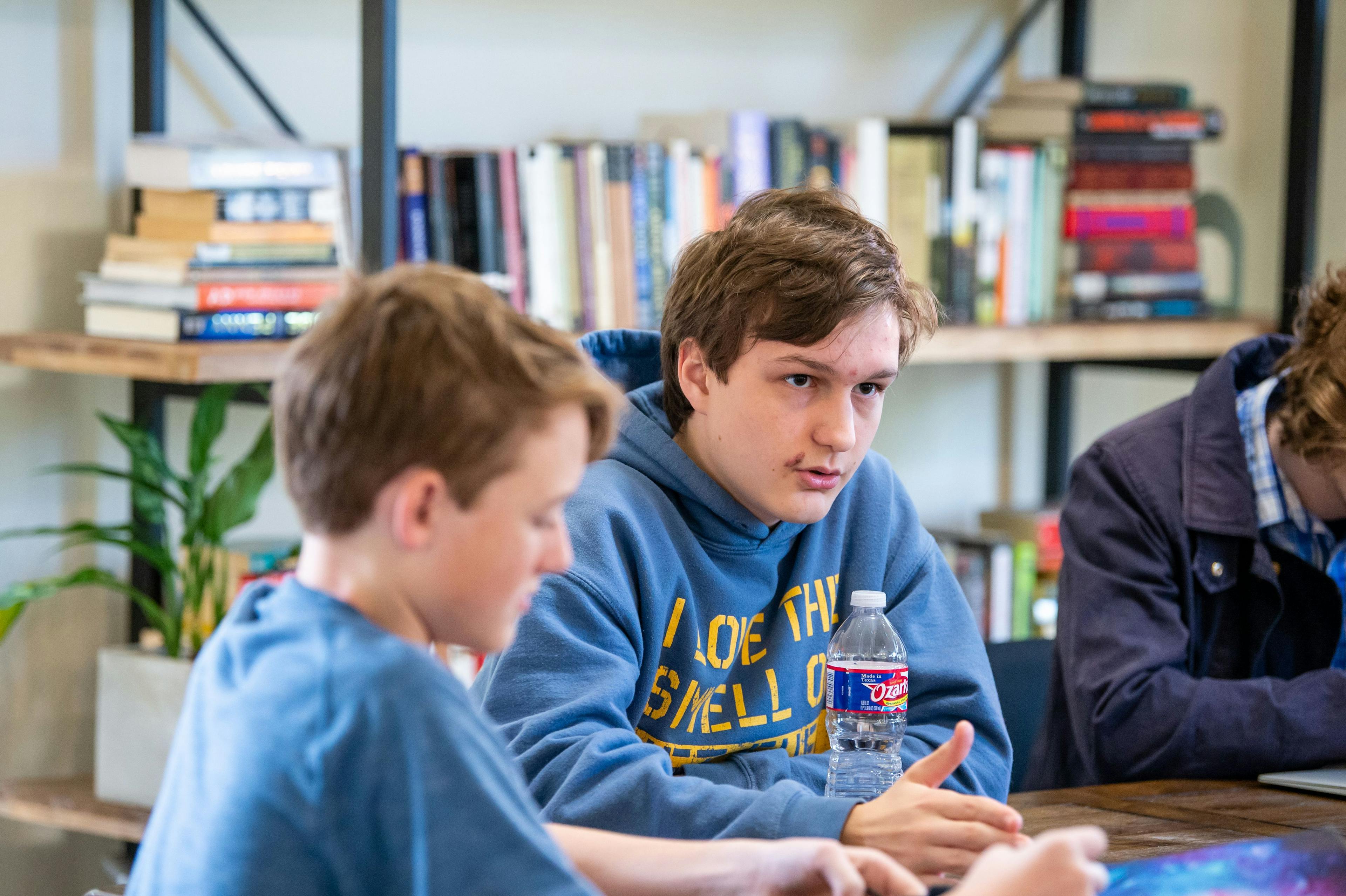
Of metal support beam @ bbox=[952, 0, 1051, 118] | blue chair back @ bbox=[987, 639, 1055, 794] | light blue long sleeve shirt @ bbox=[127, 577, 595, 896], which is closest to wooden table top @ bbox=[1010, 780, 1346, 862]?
blue chair back @ bbox=[987, 639, 1055, 794]

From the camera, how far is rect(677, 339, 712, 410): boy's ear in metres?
1.23

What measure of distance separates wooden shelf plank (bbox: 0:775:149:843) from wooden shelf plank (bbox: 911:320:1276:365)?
4.38 feet

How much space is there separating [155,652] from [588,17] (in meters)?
1.24

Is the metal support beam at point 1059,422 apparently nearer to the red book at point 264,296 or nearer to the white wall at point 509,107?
the white wall at point 509,107

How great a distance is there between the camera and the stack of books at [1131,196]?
2.48 metres

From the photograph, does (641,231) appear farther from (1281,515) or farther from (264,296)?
(1281,515)

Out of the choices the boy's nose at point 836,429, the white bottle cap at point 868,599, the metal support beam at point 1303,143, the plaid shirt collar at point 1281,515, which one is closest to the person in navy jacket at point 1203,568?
the plaid shirt collar at point 1281,515

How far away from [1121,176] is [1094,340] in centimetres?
30

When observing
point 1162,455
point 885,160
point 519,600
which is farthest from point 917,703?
point 885,160

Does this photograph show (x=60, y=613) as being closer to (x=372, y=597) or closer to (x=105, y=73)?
(x=105, y=73)

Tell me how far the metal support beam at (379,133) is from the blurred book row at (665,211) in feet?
0.27

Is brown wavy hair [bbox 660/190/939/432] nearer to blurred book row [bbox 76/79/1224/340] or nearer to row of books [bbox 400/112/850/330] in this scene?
blurred book row [bbox 76/79/1224/340]

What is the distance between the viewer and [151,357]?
1.81 metres

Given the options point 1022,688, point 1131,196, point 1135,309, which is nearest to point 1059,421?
point 1135,309
